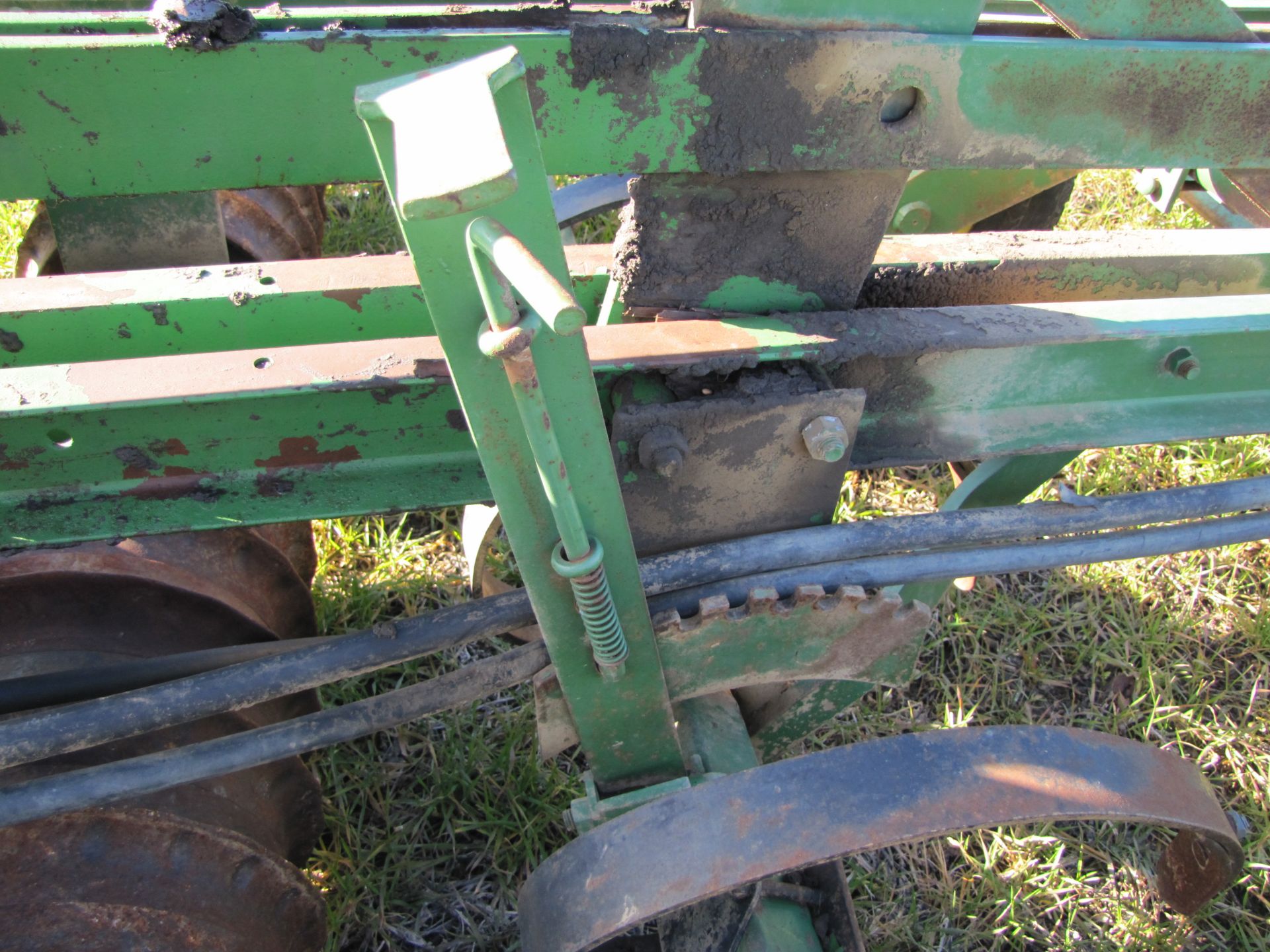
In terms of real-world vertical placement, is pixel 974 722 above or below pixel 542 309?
below

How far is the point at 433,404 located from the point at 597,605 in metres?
0.38

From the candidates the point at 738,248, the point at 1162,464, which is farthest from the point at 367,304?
the point at 1162,464

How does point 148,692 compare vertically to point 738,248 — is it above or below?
below

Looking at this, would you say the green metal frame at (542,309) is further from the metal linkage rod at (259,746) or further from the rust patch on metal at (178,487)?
the metal linkage rod at (259,746)

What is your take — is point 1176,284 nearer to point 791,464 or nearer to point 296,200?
point 791,464

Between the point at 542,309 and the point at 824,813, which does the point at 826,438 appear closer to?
the point at 824,813

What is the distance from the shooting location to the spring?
3.52 feet

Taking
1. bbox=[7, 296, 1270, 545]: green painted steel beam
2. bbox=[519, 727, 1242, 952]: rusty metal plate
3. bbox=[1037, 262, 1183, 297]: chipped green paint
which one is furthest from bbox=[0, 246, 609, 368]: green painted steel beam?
bbox=[1037, 262, 1183, 297]: chipped green paint

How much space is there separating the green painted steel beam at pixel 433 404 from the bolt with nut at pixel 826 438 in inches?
3.7

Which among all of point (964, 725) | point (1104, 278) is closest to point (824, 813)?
point (1104, 278)

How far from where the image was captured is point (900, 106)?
1.13 meters

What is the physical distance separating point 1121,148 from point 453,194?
38.3 inches

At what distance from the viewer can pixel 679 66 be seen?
1.04 metres

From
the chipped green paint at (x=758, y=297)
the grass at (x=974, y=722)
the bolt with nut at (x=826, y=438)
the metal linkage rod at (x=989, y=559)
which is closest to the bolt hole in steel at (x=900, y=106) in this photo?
the chipped green paint at (x=758, y=297)
